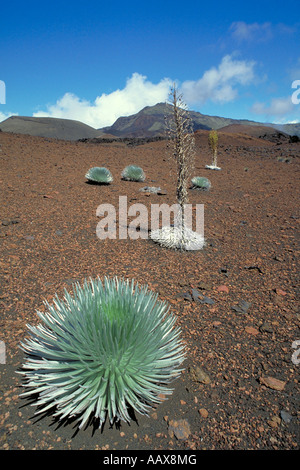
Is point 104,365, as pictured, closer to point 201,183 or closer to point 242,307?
point 242,307

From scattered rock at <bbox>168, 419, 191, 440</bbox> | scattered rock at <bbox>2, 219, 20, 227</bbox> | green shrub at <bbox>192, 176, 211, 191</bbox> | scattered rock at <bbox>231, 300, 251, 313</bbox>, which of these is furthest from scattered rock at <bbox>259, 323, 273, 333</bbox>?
green shrub at <bbox>192, 176, 211, 191</bbox>

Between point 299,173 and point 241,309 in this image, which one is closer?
point 241,309

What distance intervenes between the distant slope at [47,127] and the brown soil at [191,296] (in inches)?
1149

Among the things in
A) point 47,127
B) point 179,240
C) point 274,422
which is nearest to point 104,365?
point 274,422

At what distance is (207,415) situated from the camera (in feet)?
5.56

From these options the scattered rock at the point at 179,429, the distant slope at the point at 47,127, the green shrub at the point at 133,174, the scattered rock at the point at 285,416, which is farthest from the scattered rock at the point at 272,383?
the distant slope at the point at 47,127

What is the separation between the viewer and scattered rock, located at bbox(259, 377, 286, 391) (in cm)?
189

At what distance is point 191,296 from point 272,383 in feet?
3.65

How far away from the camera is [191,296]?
2.90m

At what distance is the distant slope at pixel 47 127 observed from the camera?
33406 mm

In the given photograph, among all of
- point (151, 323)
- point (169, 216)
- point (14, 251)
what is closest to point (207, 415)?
point (151, 323)
